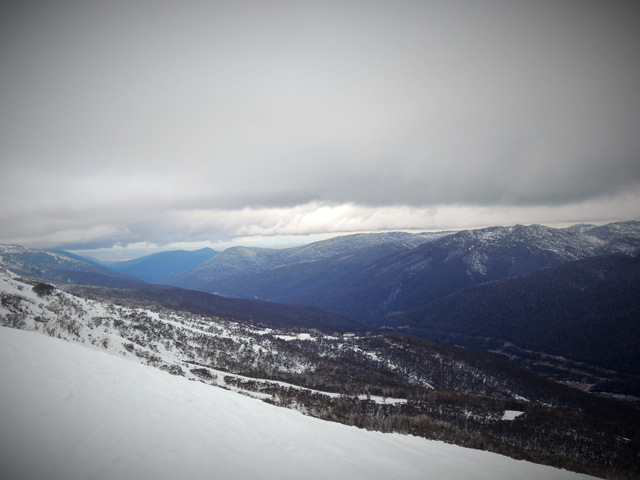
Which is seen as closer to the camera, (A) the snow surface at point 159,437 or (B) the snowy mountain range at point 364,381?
(A) the snow surface at point 159,437

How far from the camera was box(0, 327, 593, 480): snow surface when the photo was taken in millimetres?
10078

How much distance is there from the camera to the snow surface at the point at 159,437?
10.1 m

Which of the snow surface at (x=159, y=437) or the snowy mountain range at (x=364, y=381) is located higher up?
the snow surface at (x=159, y=437)

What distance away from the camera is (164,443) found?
40.6 feet

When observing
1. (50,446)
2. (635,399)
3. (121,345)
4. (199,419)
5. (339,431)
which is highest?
(50,446)

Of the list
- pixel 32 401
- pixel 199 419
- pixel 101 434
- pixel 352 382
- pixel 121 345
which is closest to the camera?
pixel 101 434

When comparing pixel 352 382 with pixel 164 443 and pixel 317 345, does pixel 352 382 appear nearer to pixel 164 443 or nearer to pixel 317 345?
pixel 317 345

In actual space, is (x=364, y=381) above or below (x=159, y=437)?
below

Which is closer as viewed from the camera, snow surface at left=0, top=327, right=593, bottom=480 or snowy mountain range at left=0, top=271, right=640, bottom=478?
snow surface at left=0, top=327, right=593, bottom=480

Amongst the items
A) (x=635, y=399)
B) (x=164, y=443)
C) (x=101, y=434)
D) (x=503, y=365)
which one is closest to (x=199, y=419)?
(x=164, y=443)

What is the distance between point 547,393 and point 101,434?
18567 cm

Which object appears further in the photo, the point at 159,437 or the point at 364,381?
the point at 364,381

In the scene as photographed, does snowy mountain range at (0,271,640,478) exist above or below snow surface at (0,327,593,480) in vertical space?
below

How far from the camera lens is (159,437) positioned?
1283cm
